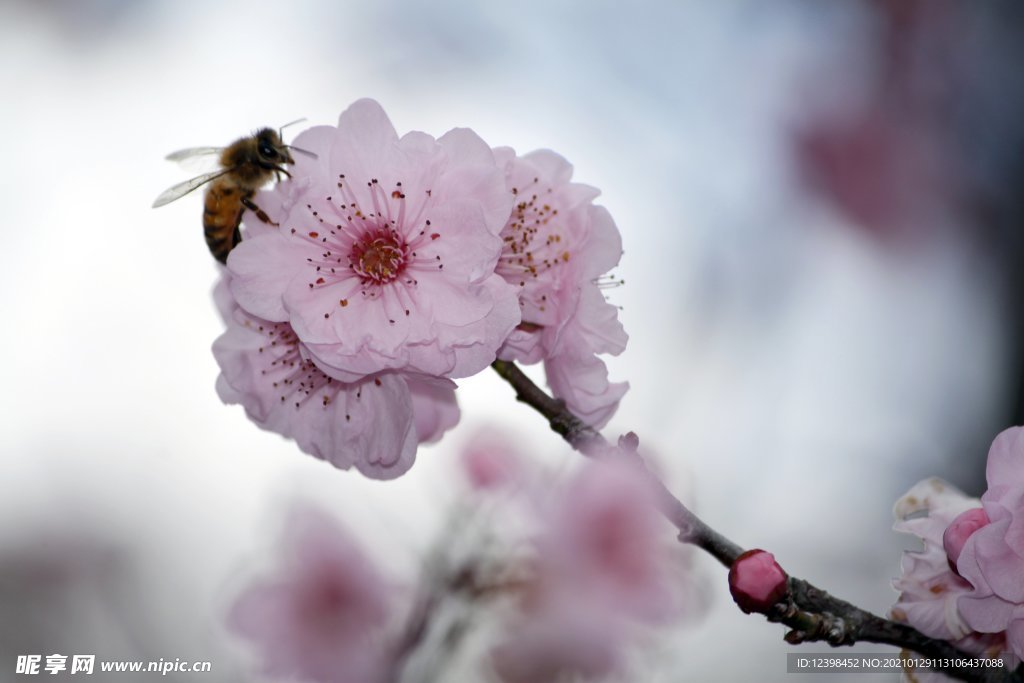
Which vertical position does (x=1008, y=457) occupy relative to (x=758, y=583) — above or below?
above

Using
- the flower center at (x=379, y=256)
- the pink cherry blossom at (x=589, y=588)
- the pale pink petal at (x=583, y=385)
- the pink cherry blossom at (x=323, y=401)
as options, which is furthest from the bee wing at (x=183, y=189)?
the pink cherry blossom at (x=589, y=588)

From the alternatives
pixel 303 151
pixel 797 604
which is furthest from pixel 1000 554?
pixel 303 151

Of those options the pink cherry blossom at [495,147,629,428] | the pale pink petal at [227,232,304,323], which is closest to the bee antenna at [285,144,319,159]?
the pale pink petal at [227,232,304,323]

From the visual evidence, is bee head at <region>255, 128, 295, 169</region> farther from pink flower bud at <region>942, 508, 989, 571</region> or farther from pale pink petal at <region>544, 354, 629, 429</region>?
pink flower bud at <region>942, 508, 989, 571</region>

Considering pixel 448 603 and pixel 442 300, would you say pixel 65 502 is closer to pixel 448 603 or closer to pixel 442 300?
pixel 448 603

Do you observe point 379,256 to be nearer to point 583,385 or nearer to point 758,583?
point 583,385
